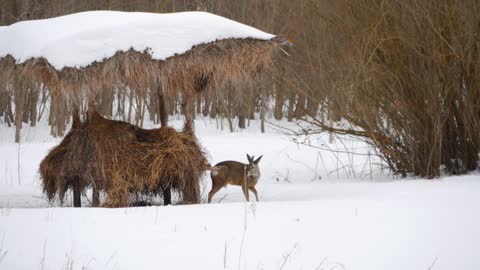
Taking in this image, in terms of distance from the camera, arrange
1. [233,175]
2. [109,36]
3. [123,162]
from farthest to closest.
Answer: [233,175], [123,162], [109,36]

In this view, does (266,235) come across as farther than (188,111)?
No

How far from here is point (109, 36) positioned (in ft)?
31.8

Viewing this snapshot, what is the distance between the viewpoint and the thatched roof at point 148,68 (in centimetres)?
959

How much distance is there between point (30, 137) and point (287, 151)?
1191 centimetres

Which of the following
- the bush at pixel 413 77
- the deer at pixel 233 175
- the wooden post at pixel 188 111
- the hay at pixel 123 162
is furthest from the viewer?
the bush at pixel 413 77

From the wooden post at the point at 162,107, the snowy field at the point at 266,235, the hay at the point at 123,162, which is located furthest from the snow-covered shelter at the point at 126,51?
the snowy field at the point at 266,235

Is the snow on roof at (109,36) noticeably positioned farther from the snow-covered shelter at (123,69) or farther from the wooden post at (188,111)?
the wooden post at (188,111)

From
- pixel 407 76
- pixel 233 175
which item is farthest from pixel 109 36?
pixel 407 76

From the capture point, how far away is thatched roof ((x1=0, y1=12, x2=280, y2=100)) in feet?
31.4

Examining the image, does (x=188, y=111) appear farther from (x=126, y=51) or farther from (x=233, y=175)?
(x=126, y=51)

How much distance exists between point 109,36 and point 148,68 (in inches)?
31.5

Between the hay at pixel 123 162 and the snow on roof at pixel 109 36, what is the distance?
4.32 feet

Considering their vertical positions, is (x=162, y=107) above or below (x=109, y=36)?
below

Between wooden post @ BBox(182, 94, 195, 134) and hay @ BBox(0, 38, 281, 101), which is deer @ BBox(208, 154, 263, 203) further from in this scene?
hay @ BBox(0, 38, 281, 101)
